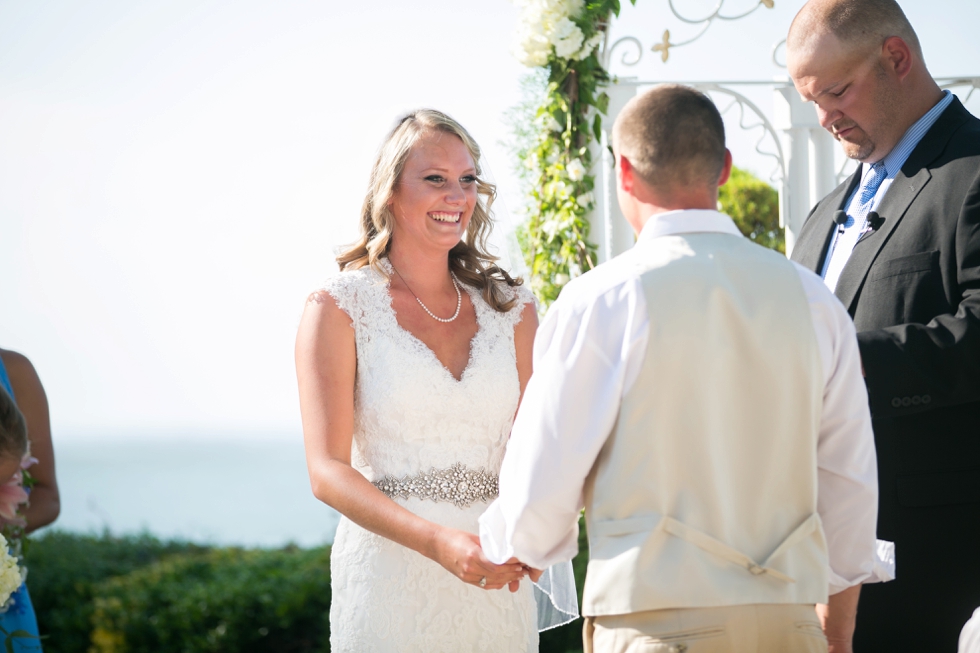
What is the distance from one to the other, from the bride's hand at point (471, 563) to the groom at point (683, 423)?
338 millimetres

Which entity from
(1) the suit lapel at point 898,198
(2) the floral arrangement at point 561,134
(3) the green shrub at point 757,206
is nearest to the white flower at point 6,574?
(1) the suit lapel at point 898,198

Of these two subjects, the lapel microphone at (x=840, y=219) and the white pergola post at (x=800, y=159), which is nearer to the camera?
the lapel microphone at (x=840, y=219)

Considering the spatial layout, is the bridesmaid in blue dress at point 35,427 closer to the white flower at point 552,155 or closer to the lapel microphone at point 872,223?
the white flower at point 552,155

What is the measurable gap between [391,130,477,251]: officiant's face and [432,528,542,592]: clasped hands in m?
1.04

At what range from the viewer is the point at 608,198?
4.85 meters

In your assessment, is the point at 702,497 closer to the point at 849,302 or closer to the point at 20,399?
the point at 849,302

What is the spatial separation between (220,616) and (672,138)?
17.4 feet

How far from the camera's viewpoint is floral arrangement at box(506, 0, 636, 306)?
15.0ft

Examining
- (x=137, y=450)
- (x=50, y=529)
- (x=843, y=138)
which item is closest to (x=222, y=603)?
(x=50, y=529)

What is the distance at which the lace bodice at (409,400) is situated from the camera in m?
2.86

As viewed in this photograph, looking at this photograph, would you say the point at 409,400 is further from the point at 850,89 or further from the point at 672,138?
the point at 850,89

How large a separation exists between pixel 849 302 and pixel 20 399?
9.97 ft

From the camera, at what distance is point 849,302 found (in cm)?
276

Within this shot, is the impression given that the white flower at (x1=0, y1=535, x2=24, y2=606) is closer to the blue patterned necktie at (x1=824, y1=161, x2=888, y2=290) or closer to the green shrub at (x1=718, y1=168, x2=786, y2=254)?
the blue patterned necktie at (x1=824, y1=161, x2=888, y2=290)
